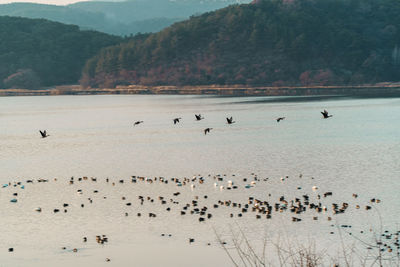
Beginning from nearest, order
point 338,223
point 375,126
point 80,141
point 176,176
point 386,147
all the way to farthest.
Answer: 1. point 338,223
2. point 176,176
3. point 386,147
4. point 80,141
5. point 375,126

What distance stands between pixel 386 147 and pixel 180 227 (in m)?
34.5

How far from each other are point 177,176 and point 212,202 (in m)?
9.92

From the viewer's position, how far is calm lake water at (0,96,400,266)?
2736 cm

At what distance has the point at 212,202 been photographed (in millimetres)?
34406

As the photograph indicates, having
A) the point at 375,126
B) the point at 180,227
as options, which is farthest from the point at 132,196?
the point at 375,126

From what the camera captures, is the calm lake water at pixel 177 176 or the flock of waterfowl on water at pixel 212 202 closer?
the calm lake water at pixel 177 176

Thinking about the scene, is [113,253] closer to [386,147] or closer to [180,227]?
[180,227]

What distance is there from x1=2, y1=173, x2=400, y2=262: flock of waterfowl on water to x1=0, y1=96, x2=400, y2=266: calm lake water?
23 centimetres

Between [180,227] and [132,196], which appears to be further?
[132,196]

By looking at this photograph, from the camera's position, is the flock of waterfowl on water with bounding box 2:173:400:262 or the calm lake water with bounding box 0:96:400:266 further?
the flock of waterfowl on water with bounding box 2:173:400:262

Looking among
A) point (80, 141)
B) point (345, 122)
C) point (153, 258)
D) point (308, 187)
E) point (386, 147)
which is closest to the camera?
point (153, 258)

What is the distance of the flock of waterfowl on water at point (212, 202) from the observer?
30750 millimetres

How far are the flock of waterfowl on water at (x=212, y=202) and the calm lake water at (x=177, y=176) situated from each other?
0.23 metres

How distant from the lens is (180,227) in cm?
2952
